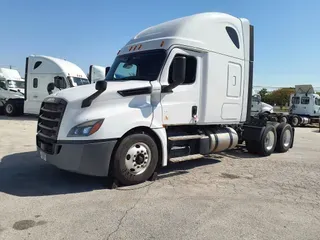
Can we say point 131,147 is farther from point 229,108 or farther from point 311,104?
point 311,104

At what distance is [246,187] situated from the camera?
6.12 metres

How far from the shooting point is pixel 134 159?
19.3 ft

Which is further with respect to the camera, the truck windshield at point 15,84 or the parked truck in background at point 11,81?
the truck windshield at point 15,84

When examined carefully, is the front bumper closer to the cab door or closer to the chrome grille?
the chrome grille

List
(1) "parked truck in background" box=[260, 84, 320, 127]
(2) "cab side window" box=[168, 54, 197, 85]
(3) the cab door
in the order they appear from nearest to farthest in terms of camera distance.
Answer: (3) the cab door → (2) "cab side window" box=[168, 54, 197, 85] → (1) "parked truck in background" box=[260, 84, 320, 127]

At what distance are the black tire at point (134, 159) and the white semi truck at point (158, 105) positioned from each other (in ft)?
0.06

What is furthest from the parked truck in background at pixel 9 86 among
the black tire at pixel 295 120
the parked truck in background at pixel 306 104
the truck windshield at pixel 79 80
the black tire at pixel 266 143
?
the parked truck in background at pixel 306 104

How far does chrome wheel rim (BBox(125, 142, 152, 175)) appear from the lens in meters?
5.82

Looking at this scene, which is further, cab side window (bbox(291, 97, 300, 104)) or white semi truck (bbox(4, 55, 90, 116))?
cab side window (bbox(291, 97, 300, 104))

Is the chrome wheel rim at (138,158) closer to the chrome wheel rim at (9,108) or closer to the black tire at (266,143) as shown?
the black tire at (266,143)

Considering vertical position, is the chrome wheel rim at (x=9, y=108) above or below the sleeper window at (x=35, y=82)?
below

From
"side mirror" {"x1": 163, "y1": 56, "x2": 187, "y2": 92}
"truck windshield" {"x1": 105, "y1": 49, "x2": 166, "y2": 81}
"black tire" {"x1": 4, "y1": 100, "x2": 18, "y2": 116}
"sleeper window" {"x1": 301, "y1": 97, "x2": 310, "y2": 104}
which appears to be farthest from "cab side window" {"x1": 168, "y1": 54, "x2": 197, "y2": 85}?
"sleeper window" {"x1": 301, "y1": 97, "x2": 310, "y2": 104}

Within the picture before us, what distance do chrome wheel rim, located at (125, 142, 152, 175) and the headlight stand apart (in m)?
0.78

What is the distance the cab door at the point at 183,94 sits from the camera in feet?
21.1
